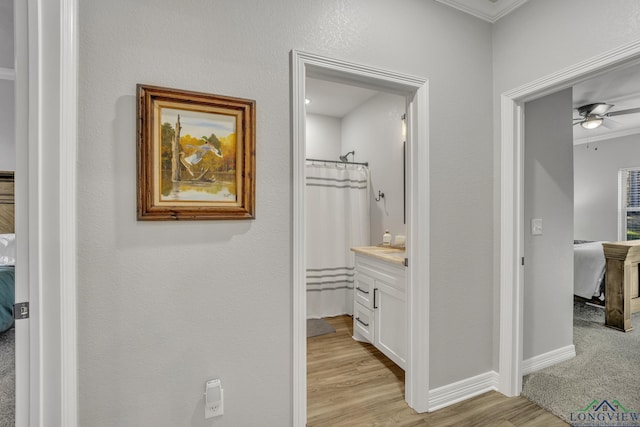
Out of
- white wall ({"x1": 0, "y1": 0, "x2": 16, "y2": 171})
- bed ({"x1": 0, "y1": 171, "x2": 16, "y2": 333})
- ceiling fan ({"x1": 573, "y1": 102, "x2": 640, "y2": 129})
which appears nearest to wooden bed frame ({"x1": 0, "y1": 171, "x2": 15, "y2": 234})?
bed ({"x1": 0, "y1": 171, "x2": 16, "y2": 333})

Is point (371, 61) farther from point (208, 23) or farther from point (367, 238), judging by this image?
point (367, 238)

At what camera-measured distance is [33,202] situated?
1.12m

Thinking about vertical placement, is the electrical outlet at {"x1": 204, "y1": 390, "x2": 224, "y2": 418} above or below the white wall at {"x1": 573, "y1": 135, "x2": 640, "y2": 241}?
below

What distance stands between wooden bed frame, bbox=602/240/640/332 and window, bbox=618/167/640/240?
3.38 meters

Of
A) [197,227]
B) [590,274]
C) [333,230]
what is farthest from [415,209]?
[590,274]

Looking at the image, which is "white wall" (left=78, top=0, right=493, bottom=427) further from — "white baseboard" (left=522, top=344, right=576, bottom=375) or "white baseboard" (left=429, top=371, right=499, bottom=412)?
"white baseboard" (left=522, top=344, right=576, bottom=375)

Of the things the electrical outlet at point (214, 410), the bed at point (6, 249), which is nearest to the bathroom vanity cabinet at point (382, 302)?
the electrical outlet at point (214, 410)

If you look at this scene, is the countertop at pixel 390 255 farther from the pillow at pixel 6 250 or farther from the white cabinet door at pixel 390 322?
the pillow at pixel 6 250

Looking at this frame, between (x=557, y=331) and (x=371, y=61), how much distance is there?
2498 mm

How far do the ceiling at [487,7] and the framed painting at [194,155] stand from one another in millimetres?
1553

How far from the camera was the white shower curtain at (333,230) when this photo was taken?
3.58 metres

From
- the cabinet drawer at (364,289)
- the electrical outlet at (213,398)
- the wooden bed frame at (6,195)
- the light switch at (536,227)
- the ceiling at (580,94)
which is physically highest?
the ceiling at (580,94)

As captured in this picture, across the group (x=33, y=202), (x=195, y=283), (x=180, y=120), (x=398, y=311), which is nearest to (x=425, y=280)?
(x=398, y=311)

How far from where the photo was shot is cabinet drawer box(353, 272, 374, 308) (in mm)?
2604
